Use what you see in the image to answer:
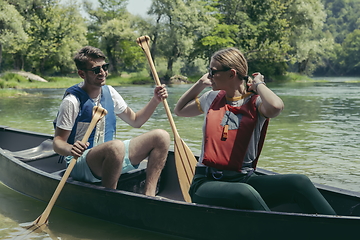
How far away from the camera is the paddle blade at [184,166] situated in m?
3.70

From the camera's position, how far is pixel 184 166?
12.2 feet

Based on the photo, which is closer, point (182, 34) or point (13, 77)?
point (13, 77)

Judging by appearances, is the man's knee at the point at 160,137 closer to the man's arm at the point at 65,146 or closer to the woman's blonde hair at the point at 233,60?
the man's arm at the point at 65,146

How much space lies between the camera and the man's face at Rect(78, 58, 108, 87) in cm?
343

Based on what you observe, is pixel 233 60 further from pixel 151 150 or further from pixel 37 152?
pixel 37 152

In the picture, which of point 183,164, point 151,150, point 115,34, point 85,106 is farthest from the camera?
point 115,34

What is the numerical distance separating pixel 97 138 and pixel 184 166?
75cm

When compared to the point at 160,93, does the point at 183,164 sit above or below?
below

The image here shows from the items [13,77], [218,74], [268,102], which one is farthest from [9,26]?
[268,102]

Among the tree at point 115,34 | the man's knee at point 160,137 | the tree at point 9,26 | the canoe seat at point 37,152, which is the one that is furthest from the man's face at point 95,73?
the tree at point 115,34

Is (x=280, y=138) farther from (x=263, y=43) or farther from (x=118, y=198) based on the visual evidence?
(x=263, y=43)

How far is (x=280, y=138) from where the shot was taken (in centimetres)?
822

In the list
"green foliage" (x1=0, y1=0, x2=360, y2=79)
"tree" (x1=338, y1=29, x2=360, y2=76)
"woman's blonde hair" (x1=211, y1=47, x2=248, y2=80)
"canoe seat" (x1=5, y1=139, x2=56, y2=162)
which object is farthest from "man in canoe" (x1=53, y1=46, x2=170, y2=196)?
"tree" (x1=338, y1=29, x2=360, y2=76)

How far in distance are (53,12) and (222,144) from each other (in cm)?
3349
